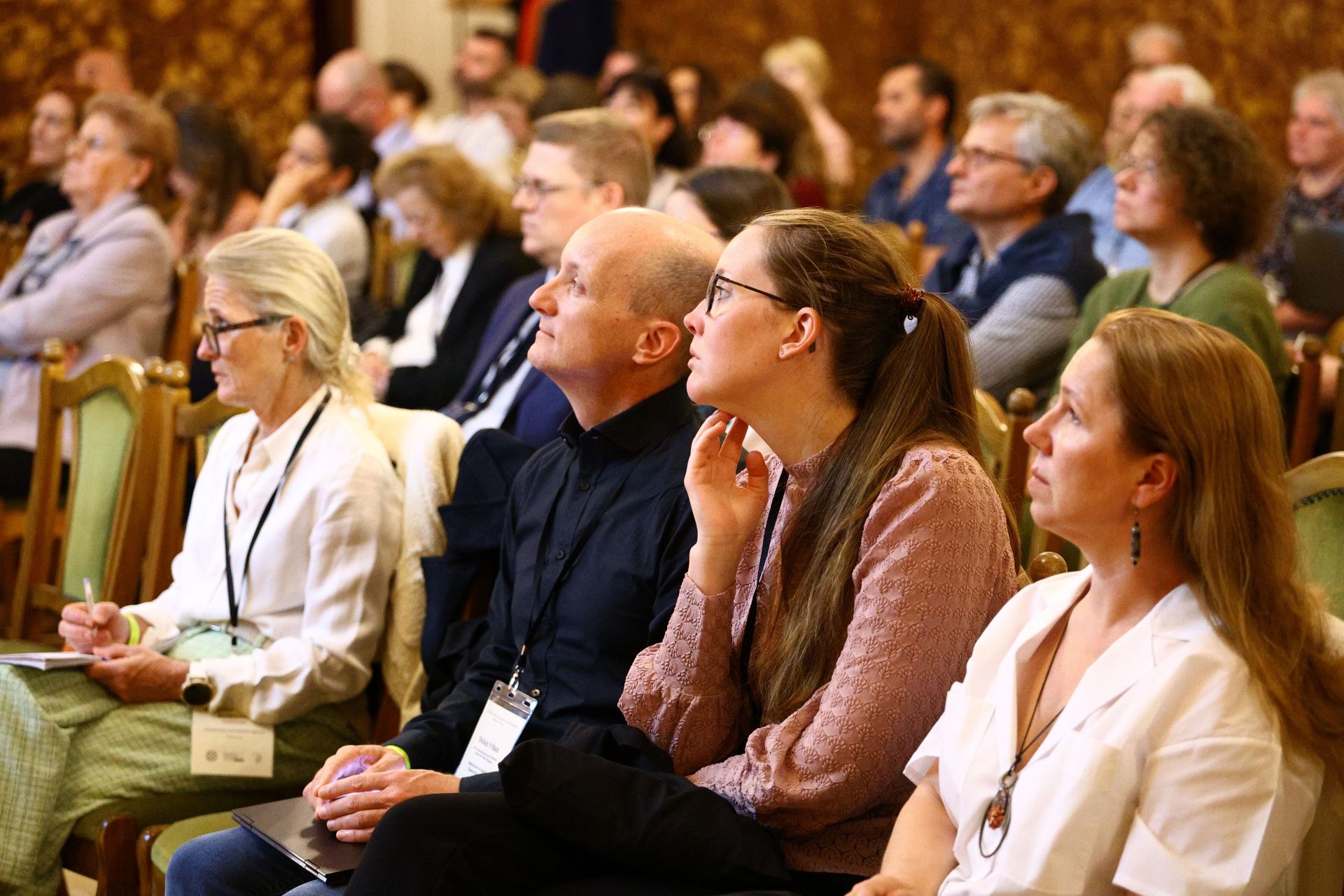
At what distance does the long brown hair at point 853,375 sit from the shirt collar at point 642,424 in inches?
16.1

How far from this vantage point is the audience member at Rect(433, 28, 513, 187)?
290 inches

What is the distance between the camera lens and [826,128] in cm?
730

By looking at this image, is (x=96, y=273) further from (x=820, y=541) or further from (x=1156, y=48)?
(x=1156, y=48)

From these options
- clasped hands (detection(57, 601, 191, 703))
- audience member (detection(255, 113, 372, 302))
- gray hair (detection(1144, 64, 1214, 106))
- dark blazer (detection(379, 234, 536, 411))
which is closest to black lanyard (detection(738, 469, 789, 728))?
clasped hands (detection(57, 601, 191, 703))

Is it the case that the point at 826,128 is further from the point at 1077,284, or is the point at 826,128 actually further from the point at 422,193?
the point at 1077,284

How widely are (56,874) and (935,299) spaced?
1657 mm

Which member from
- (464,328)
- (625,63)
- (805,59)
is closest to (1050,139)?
(464,328)

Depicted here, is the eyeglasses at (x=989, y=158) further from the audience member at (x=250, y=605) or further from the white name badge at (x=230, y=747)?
the white name badge at (x=230, y=747)

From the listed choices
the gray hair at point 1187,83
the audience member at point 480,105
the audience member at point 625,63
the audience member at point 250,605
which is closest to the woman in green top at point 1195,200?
the audience member at point 250,605

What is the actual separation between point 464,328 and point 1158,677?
9.67 ft

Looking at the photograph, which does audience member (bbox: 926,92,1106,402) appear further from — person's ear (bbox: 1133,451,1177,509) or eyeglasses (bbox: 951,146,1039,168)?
person's ear (bbox: 1133,451,1177,509)

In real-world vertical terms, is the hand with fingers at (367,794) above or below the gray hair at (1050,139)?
below

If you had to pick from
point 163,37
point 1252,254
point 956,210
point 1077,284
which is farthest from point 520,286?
point 163,37

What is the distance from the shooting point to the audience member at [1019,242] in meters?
3.40
